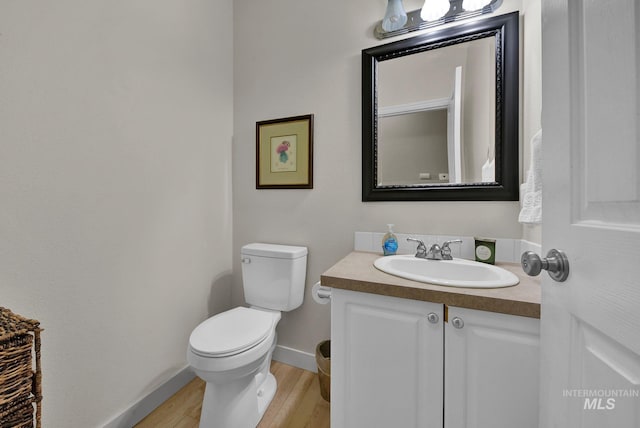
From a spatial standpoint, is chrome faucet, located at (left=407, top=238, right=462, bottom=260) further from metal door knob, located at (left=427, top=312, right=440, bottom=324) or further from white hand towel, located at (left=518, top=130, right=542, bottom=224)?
metal door knob, located at (left=427, top=312, right=440, bottom=324)

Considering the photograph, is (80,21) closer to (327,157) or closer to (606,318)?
(327,157)

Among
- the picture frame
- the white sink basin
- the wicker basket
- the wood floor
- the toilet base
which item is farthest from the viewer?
the picture frame

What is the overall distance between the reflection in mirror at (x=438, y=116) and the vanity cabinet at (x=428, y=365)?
2.45 ft

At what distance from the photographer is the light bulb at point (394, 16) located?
1339mm

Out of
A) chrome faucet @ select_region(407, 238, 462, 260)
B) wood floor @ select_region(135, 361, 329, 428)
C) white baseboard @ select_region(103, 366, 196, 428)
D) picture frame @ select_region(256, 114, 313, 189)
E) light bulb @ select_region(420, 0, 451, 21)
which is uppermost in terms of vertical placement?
light bulb @ select_region(420, 0, 451, 21)

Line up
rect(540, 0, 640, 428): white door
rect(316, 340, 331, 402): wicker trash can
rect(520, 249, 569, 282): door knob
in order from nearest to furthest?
rect(540, 0, 640, 428): white door < rect(520, 249, 569, 282): door knob < rect(316, 340, 331, 402): wicker trash can

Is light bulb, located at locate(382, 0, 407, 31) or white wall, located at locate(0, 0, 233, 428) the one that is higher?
light bulb, located at locate(382, 0, 407, 31)

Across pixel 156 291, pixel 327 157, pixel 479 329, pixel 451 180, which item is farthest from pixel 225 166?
pixel 479 329

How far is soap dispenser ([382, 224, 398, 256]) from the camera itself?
52.4 inches

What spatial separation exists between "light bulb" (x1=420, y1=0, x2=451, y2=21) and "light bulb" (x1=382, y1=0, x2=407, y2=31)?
0.33 feet

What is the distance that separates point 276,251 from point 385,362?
33.3 inches

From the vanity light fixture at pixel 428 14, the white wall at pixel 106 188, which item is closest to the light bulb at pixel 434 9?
the vanity light fixture at pixel 428 14

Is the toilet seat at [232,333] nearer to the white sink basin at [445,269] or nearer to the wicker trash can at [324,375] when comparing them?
the wicker trash can at [324,375]

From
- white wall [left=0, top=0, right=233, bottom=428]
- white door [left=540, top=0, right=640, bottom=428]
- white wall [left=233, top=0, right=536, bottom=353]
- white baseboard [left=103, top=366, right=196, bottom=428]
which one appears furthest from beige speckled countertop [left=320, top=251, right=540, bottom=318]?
white baseboard [left=103, top=366, right=196, bottom=428]
